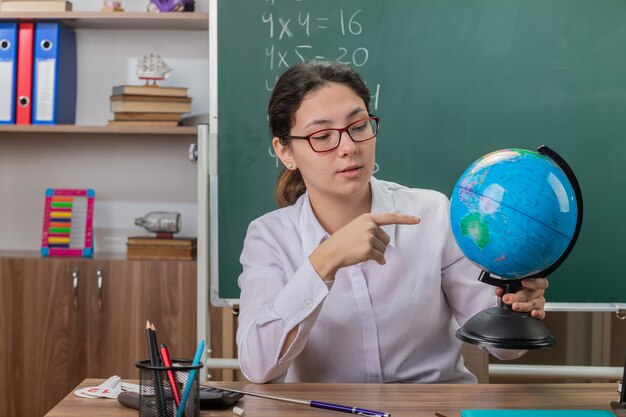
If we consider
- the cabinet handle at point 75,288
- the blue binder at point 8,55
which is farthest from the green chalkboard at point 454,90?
the blue binder at point 8,55

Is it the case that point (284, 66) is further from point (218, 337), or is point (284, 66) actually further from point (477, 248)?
point (477, 248)

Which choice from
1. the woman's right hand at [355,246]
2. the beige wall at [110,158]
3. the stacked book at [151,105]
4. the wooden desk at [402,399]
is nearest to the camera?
the wooden desk at [402,399]

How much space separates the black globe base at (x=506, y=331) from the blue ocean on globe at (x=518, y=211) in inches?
3.5

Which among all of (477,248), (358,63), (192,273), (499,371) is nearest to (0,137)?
(192,273)

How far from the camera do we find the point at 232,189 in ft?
8.63

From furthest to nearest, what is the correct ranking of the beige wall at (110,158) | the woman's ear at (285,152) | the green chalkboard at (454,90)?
the beige wall at (110,158), the green chalkboard at (454,90), the woman's ear at (285,152)

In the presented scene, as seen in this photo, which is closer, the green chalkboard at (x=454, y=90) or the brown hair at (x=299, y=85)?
the brown hair at (x=299, y=85)

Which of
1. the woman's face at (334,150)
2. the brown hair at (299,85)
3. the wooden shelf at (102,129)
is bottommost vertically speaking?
the woman's face at (334,150)

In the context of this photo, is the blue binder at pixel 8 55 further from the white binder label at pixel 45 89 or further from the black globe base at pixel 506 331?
the black globe base at pixel 506 331

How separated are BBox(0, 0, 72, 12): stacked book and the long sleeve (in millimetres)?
1872

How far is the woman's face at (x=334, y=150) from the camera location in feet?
5.97

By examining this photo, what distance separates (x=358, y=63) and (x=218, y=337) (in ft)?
3.87

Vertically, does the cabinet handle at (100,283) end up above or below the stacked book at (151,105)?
below

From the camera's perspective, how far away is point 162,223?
3.23 metres
